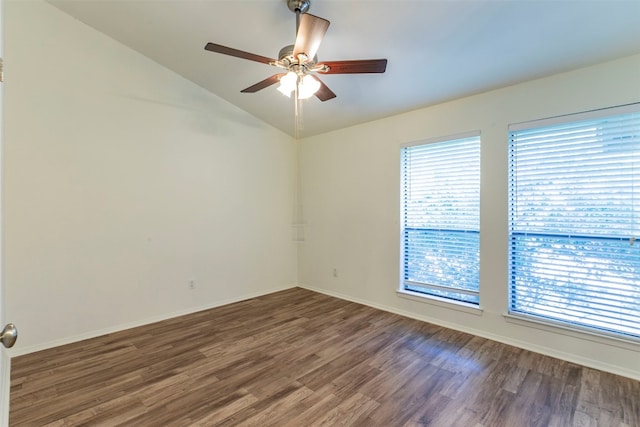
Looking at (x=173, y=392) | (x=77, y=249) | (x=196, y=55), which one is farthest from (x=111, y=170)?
(x=173, y=392)

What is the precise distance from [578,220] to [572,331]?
973 mm

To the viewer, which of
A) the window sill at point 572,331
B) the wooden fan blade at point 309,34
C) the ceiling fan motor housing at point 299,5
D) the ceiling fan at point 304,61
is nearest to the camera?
the wooden fan blade at point 309,34

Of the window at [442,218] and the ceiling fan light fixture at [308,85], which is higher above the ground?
the ceiling fan light fixture at [308,85]

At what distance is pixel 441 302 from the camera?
11.5 ft

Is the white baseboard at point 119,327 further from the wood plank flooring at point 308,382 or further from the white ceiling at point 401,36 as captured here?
the white ceiling at point 401,36

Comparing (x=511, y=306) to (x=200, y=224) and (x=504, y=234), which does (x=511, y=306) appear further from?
(x=200, y=224)

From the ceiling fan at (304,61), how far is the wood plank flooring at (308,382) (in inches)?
91.0

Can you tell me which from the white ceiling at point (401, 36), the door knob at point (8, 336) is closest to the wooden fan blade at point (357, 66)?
the white ceiling at point (401, 36)

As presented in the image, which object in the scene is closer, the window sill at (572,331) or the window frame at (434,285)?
the window sill at (572,331)

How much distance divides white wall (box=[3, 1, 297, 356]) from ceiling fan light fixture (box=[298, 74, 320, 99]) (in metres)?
2.10

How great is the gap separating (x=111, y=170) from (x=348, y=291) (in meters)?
3.31

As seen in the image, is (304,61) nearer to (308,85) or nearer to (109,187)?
(308,85)

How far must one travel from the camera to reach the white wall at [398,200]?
2623 mm

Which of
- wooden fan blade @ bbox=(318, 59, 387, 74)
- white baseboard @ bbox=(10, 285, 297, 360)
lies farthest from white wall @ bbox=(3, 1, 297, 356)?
wooden fan blade @ bbox=(318, 59, 387, 74)
